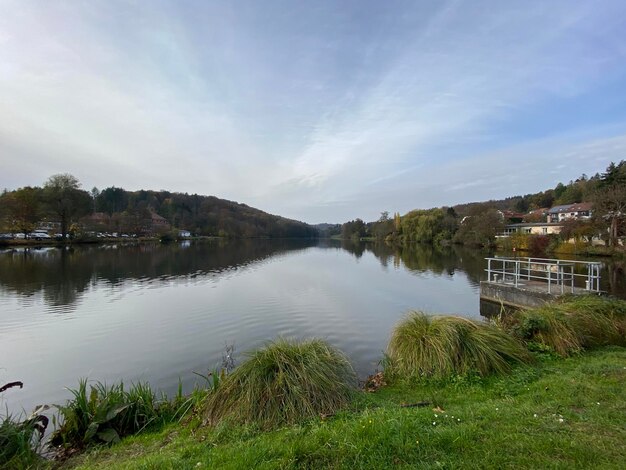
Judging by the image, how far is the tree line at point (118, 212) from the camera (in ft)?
215

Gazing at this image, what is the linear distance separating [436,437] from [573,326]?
691 centimetres

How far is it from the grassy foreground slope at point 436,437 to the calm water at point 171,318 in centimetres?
407

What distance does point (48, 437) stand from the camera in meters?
5.79

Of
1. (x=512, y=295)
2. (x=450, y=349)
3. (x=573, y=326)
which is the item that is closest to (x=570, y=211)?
(x=512, y=295)

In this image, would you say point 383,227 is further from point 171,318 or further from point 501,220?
point 171,318

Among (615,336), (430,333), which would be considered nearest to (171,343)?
(430,333)

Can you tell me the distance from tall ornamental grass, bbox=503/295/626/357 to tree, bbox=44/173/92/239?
260 feet

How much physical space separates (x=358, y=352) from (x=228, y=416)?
21.5ft

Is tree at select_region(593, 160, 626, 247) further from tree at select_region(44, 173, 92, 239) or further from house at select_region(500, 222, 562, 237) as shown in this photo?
tree at select_region(44, 173, 92, 239)

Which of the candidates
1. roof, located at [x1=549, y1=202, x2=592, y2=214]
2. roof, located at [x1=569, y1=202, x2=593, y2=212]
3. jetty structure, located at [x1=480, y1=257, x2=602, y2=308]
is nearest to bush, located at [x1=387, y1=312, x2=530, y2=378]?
jetty structure, located at [x1=480, y1=257, x2=602, y2=308]

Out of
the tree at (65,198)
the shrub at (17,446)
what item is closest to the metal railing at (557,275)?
the shrub at (17,446)

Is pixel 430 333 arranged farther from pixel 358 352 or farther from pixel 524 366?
pixel 358 352

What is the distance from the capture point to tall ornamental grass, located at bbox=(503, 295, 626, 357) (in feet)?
26.1

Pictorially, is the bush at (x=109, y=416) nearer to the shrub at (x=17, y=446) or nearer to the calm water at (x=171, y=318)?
the shrub at (x=17, y=446)
